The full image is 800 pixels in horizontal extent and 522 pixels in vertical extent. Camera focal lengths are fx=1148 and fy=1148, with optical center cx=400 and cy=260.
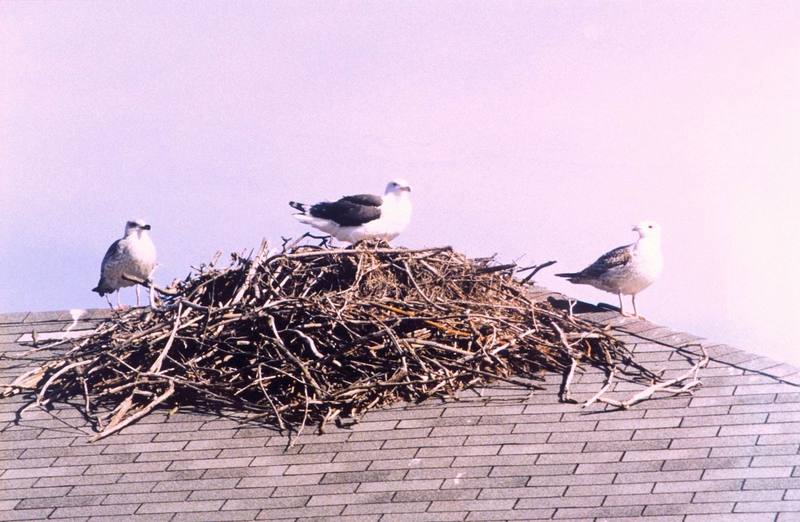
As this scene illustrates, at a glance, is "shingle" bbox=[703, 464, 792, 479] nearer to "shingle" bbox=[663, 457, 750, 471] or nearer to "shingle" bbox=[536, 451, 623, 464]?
"shingle" bbox=[663, 457, 750, 471]

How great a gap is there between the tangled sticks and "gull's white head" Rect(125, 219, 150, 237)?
3644 mm

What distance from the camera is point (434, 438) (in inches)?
368

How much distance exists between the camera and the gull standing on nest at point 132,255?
49.8 feet

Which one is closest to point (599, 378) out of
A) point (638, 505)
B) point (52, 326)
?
point (638, 505)

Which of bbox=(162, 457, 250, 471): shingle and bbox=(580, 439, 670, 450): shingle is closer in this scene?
bbox=(580, 439, 670, 450): shingle

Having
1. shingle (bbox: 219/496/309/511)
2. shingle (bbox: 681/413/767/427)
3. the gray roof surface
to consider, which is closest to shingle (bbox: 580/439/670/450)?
the gray roof surface

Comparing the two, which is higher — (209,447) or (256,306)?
(256,306)

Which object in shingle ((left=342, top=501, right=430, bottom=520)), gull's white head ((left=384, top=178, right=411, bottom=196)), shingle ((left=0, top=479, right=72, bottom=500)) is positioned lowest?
shingle ((left=0, top=479, right=72, bottom=500))

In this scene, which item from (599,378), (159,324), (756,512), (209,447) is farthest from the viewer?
(159,324)

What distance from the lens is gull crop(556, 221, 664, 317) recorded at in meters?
13.4

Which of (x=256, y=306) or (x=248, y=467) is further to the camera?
(x=256, y=306)

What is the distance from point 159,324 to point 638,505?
17.1 ft

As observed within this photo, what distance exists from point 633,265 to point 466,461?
529 cm

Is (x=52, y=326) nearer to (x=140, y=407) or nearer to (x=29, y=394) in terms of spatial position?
(x=29, y=394)
